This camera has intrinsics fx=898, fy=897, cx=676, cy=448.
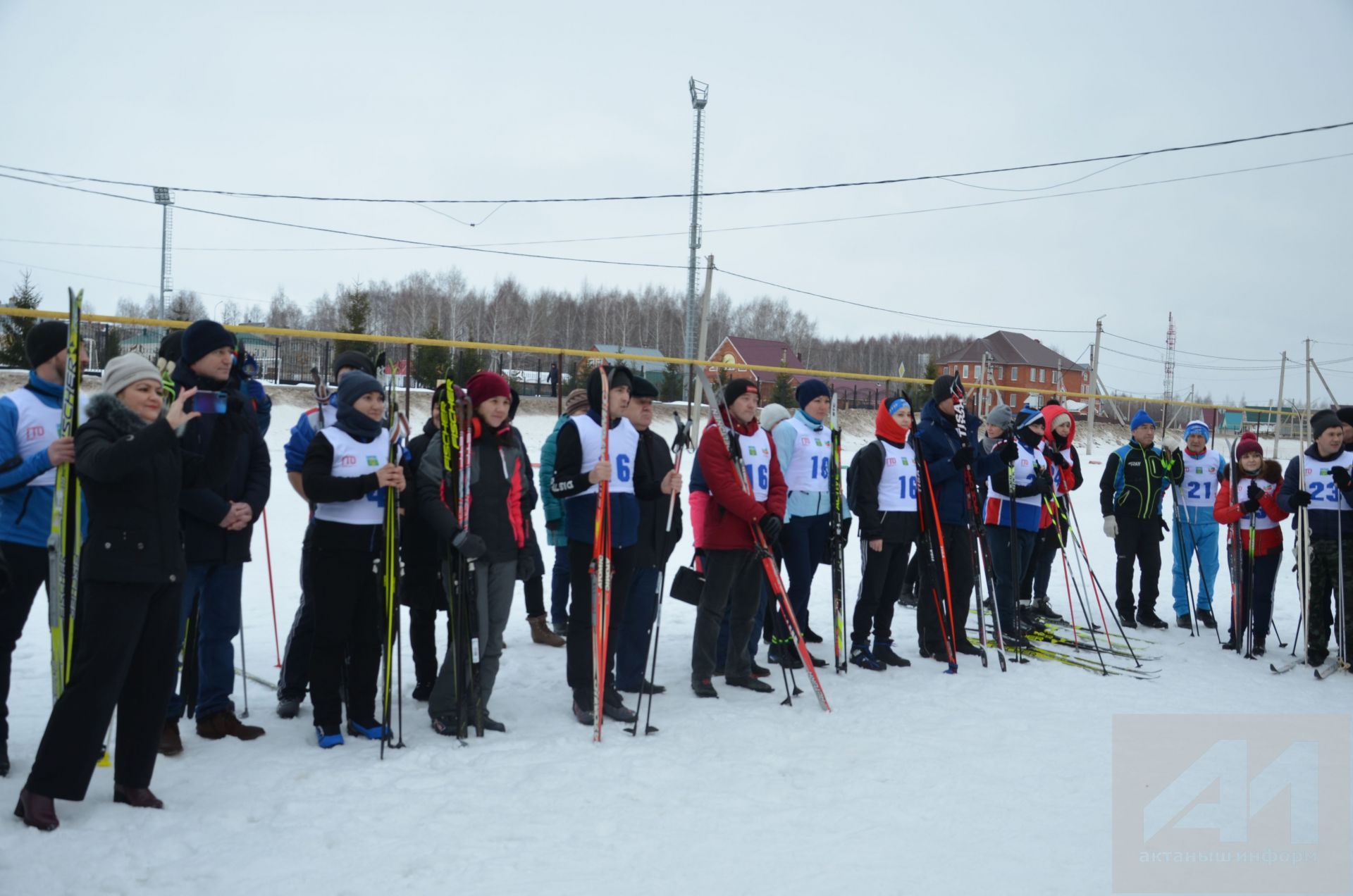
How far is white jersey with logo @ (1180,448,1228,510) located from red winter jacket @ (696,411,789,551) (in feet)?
15.6

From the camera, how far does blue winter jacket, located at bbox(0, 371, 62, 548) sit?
11.5ft

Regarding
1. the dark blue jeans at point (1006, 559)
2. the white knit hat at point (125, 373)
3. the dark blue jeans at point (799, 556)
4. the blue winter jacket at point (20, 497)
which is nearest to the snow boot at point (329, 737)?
the blue winter jacket at point (20, 497)

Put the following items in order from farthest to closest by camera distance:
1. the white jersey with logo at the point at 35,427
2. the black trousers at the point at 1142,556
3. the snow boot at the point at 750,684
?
the black trousers at the point at 1142,556, the snow boot at the point at 750,684, the white jersey with logo at the point at 35,427

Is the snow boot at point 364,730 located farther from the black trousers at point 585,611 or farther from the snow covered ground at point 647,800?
the black trousers at point 585,611

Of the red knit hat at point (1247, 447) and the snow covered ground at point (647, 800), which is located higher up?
the red knit hat at point (1247, 447)

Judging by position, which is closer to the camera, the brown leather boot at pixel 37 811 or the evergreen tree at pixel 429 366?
the brown leather boot at pixel 37 811

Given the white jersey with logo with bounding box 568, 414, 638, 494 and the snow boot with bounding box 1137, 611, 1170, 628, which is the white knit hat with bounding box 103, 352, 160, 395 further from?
the snow boot with bounding box 1137, 611, 1170, 628

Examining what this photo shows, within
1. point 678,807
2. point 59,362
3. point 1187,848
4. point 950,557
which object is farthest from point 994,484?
point 59,362

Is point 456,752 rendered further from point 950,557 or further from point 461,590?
point 950,557

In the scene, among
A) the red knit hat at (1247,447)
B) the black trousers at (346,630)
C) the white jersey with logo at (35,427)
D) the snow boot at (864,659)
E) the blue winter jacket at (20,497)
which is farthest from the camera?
the red knit hat at (1247,447)

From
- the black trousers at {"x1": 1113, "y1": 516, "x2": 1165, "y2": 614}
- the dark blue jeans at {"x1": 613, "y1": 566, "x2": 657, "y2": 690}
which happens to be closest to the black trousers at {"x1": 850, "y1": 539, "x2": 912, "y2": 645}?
the dark blue jeans at {"x1": 613, "y1": 566, "x2": 657, "y2": 690}

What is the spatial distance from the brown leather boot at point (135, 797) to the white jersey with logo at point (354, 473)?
1.28 metres

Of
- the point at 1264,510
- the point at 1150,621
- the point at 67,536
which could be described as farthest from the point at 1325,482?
the point at 67,536

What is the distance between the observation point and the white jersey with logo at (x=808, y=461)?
20.3 feet
